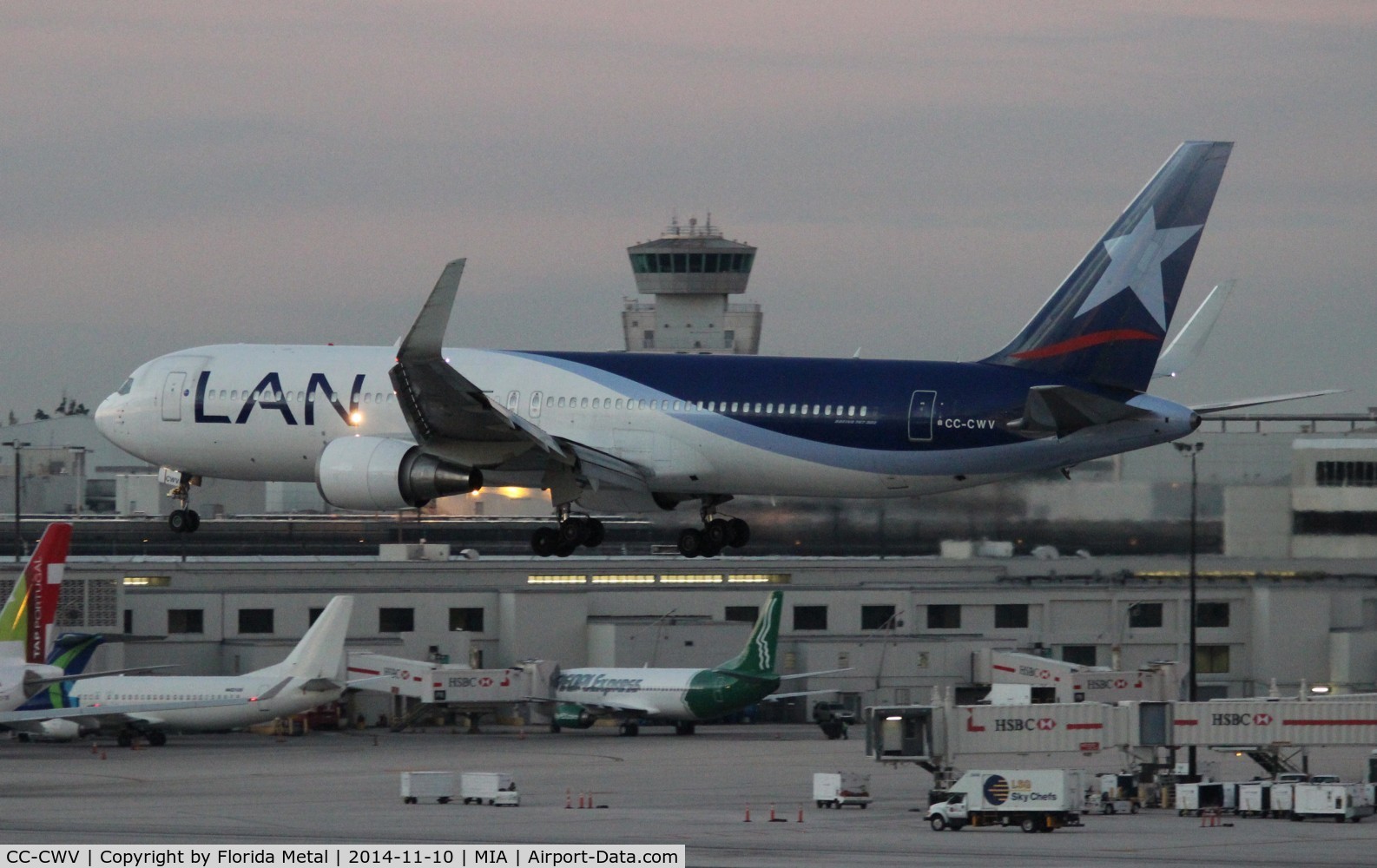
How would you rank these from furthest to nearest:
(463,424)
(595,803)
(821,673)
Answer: (821,673) < (595,803) < (463,424)

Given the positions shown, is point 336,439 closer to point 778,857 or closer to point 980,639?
point 778,857

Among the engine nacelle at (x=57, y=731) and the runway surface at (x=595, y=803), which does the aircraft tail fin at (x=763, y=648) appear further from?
the engine nacelle at (x=57, y=731)

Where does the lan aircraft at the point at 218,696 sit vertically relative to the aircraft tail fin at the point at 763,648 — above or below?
below

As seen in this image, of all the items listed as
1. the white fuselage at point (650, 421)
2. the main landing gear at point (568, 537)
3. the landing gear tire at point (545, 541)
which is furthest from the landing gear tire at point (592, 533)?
A: the white fuselage at point (650, 421)

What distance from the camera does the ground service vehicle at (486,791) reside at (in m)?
50.6

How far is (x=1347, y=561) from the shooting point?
260ft

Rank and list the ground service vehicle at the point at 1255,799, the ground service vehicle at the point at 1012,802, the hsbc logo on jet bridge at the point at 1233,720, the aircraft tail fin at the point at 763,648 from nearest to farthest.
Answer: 1. the ground service vehicle at the point at 1012,802
2. the ground service vehicle at the point at 1255,799
3. the hsbc logo on jet bridge at the point at 1233,720
4. the aircraft tail fin at the point at 763,648

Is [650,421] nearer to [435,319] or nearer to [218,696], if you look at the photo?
[435,319]

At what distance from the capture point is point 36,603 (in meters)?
60.5

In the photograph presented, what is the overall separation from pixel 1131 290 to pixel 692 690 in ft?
100

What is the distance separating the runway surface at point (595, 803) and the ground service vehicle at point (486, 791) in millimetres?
576

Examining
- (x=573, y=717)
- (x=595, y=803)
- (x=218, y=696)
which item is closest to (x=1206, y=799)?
(x=595, y=803)

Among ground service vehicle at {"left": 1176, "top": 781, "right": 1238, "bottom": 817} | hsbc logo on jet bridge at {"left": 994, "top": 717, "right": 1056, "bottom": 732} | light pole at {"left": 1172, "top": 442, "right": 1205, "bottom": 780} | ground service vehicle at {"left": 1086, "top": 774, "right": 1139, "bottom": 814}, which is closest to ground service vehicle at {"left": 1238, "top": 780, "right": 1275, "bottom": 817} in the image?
ground service vehicle at {"left": 1176, "top": 781, "right": 1238, "bottom": 817}

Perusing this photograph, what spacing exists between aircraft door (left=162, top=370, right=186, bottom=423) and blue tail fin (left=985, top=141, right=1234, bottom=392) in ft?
61.8
